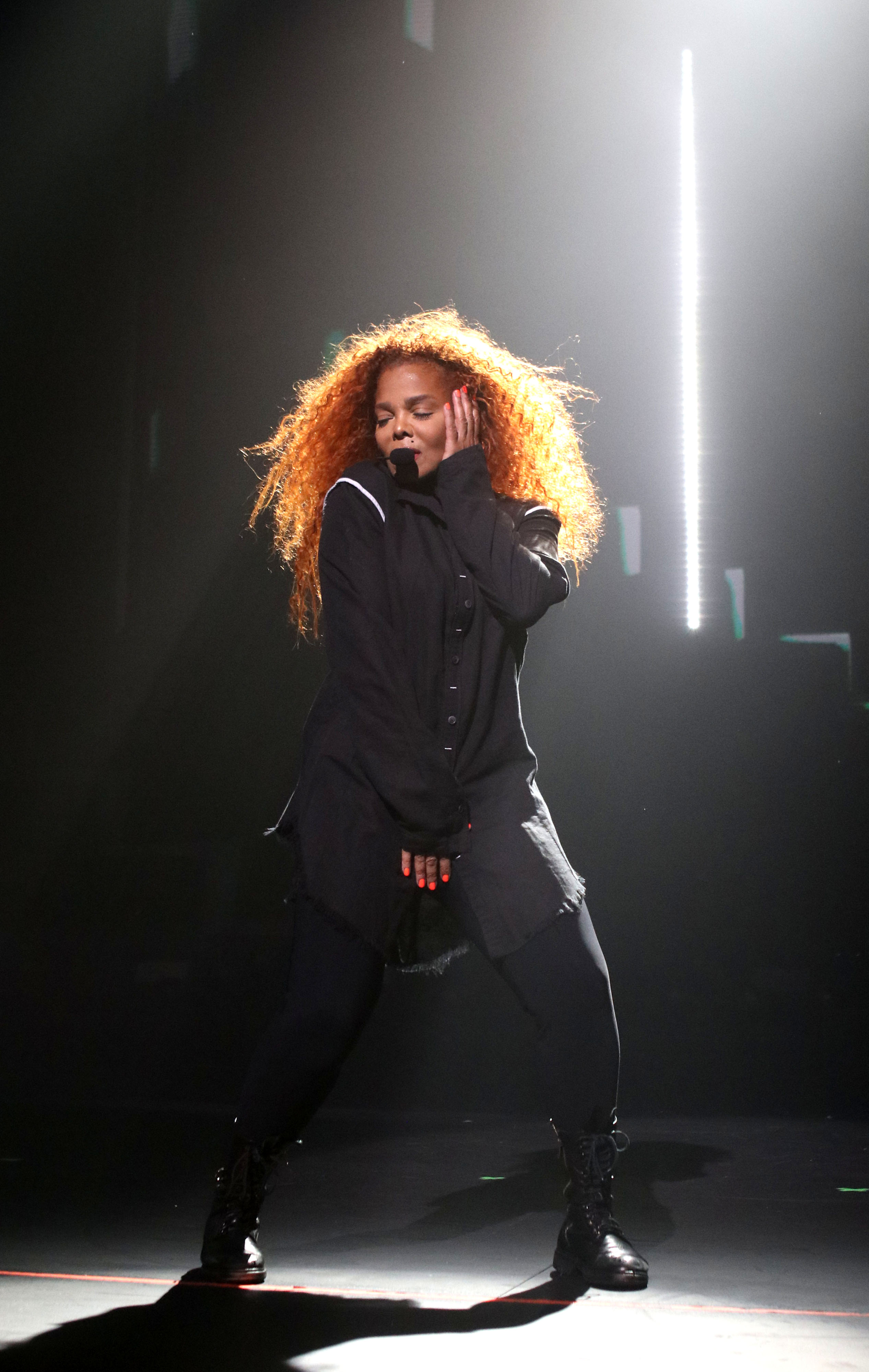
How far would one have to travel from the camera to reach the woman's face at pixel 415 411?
1640 mm

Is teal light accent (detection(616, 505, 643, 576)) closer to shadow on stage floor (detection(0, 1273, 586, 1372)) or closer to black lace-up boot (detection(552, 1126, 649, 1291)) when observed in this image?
black lace-up boot (detection(552, 1126, 649, 1291))

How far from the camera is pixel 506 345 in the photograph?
15.9 feet

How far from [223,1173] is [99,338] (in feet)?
17.1

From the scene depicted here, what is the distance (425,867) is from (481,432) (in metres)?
0.69

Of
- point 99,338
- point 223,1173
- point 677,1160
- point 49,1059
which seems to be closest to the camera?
point 223,1173

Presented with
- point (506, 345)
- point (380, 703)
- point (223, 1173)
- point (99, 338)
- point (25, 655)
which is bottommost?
point (223, 1173)

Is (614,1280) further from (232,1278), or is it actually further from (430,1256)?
(232,1278)

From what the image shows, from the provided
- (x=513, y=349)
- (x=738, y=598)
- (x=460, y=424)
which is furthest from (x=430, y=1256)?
(x=738, y=598)

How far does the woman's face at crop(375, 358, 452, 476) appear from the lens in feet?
5.38

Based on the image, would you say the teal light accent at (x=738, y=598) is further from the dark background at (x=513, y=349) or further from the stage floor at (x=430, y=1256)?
the stage floor at (x=430, y=1256)

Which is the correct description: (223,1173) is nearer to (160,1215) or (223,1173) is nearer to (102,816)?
(160,1215)

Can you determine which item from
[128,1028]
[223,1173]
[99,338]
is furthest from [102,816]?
[223,1173]

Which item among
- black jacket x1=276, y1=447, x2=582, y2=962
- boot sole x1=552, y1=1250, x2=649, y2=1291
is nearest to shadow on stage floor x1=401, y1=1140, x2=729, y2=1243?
boot sole x1=552, y1=1250, x2=649, y2=1291

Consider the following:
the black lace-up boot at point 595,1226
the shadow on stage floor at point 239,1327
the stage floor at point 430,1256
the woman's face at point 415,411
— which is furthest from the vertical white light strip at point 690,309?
the shadow on stage floor at point 239,1327
